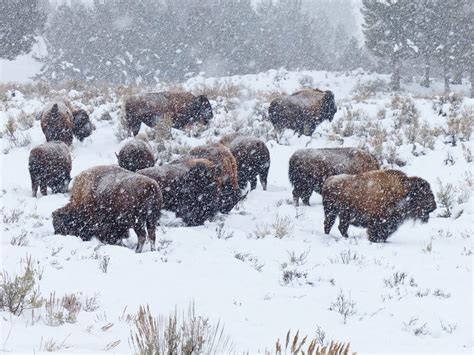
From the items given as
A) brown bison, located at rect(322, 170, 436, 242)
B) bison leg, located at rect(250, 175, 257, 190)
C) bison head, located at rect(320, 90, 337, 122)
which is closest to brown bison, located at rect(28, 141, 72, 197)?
bison leg, located at rect(250, 175, 257, 190)

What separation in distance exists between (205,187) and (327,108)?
24.4 feet

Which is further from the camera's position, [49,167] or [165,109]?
[165,109]

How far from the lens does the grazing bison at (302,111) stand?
49.2ft

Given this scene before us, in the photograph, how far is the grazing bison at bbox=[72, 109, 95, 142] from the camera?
1394 cm

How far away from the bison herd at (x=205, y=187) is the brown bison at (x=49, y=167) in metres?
0.02

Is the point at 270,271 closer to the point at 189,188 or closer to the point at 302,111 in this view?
the point at 189,188

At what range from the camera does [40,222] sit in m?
8.08

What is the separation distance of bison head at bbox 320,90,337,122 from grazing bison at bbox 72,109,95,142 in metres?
6.47

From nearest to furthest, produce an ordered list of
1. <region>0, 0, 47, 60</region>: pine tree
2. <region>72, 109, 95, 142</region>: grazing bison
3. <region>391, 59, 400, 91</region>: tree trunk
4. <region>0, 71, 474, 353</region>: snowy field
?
<region>0, 71, 474, 353</region>: snowy field < <region>72, 109, 95, 142</region>: grazing bison < <region>391, 59, 400, 91</region>: tree trunk < <region>0, 0, 47, 60</region>: pine tree

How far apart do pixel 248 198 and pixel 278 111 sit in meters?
4.98

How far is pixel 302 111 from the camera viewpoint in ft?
49.2

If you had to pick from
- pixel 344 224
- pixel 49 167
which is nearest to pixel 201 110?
pixel 49 167

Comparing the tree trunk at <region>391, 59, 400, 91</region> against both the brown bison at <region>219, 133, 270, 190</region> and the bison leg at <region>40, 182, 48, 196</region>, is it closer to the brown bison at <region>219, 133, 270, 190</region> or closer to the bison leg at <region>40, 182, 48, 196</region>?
the brown bison at <region>219, 133, 270, 190</region>

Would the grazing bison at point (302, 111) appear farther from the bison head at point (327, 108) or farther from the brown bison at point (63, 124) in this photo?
the brown bison at point (63, 124)
